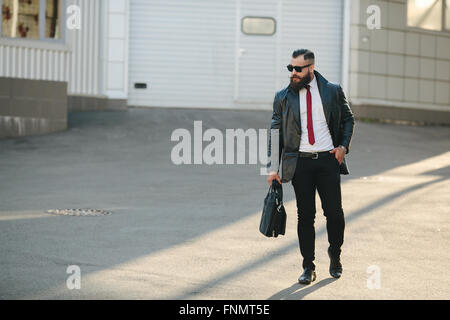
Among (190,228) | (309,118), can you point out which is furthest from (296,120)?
(190,228)

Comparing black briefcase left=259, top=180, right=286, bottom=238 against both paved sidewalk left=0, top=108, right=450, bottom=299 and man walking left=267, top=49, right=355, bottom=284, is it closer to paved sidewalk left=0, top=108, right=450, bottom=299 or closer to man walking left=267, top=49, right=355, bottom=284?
man walking left=267, top=49, right=355, bottom=284

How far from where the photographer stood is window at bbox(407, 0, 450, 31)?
22.7 m

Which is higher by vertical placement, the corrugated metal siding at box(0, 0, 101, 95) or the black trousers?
the corrugated metal siding at box(0, 0, 101, 95)

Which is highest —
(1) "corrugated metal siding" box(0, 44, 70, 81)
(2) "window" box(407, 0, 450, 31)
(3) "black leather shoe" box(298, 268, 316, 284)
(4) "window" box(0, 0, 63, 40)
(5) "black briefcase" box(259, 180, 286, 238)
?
(2) "window" box(407, 0, 450, 31)

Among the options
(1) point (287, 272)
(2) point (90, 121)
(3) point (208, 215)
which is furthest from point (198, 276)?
(2) point (90, 121)

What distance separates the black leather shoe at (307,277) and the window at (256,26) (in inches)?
616

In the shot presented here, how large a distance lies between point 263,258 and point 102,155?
26.5ft

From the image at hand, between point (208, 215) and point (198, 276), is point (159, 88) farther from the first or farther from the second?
point (198, 276)

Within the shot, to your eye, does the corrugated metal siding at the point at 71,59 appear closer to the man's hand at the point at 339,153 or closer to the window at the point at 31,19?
the window at the point at 31,19

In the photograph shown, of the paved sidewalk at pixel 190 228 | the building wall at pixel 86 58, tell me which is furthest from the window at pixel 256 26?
the paved sidewalk at pixel 190 228

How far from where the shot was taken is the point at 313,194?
6.82 m

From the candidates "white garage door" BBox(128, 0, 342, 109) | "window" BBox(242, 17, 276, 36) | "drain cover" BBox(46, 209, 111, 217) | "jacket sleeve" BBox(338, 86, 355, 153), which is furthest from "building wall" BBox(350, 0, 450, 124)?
"jacket sleeve" BBox(338, 86, 355, 153)

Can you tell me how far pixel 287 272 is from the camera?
7.02 m

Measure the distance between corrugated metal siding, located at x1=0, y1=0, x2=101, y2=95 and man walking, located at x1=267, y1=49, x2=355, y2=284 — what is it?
46.7 ft
